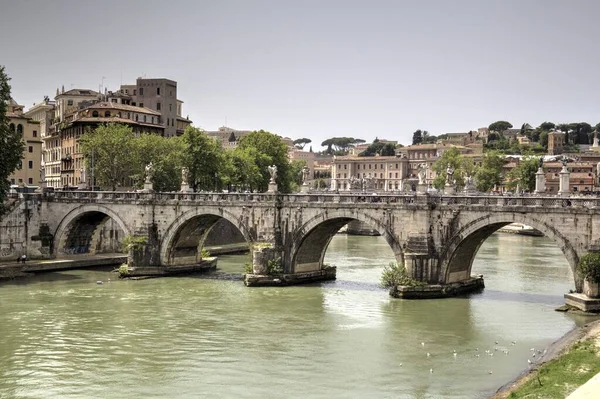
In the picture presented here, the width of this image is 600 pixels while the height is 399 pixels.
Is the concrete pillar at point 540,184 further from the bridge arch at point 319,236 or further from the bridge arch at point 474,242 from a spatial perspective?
the bridge arch at point 319,236

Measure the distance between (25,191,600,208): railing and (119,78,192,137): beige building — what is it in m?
35.9

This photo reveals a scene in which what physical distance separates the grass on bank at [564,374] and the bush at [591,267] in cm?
731

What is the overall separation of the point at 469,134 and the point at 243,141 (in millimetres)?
101462

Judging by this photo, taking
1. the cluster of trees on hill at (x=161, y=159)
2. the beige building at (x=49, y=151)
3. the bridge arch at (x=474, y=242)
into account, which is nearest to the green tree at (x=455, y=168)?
the cluster of trees on hill at (x=161, y=159)

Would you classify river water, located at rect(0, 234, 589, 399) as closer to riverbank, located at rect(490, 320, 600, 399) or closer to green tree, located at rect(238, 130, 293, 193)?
riverbank, located at rect(490, 320, 600, 399)

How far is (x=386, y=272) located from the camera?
129ft

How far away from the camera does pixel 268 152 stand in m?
83.5

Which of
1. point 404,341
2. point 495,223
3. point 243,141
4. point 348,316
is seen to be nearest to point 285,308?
point 348,316

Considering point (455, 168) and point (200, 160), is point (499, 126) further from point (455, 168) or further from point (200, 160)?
point (200, 160)

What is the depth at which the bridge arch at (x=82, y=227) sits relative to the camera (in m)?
50.8

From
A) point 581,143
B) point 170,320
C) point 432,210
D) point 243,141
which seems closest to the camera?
point 170,320

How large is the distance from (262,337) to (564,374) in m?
12.4

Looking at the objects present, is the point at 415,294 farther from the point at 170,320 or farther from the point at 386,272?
the point at 170,320

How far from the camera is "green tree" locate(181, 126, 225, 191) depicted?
6569 centimetres
